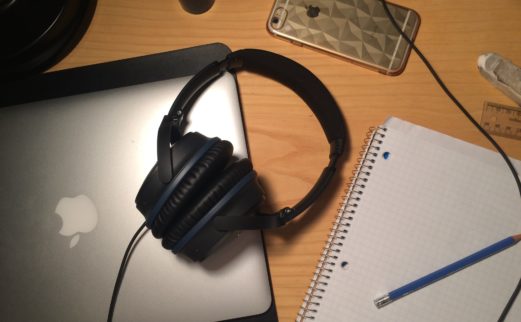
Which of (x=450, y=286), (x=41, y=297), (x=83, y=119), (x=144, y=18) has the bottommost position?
(x=450, y=286)

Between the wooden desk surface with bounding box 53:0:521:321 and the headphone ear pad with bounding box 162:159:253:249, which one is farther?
the wooden desk surface with bounding box 53:0:521:321

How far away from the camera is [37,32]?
0.63 meters

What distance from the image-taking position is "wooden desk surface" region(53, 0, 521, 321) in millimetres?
605

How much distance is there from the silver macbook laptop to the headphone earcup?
0.33 feet

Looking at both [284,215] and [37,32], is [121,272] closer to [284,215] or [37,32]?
[284,215]

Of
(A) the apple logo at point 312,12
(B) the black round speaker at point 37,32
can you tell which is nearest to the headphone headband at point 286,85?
(A) the apple logo at point 312,12

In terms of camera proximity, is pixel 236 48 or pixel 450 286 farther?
pixel 236 48

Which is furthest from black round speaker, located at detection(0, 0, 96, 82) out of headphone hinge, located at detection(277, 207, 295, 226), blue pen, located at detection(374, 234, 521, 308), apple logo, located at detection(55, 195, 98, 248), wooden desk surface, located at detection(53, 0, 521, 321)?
blue pen, located at detection(374, 234, 521, 308)

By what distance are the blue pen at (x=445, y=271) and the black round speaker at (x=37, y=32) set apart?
581 mm

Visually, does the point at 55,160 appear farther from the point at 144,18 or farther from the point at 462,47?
the point at 462,47

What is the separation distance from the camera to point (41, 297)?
585 mm

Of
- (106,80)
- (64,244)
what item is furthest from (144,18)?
(64,244)

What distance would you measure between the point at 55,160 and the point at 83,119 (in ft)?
0.23

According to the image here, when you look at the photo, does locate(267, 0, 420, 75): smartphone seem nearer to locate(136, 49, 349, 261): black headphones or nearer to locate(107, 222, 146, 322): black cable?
locate(136, 49, 349, 261): black headphones
